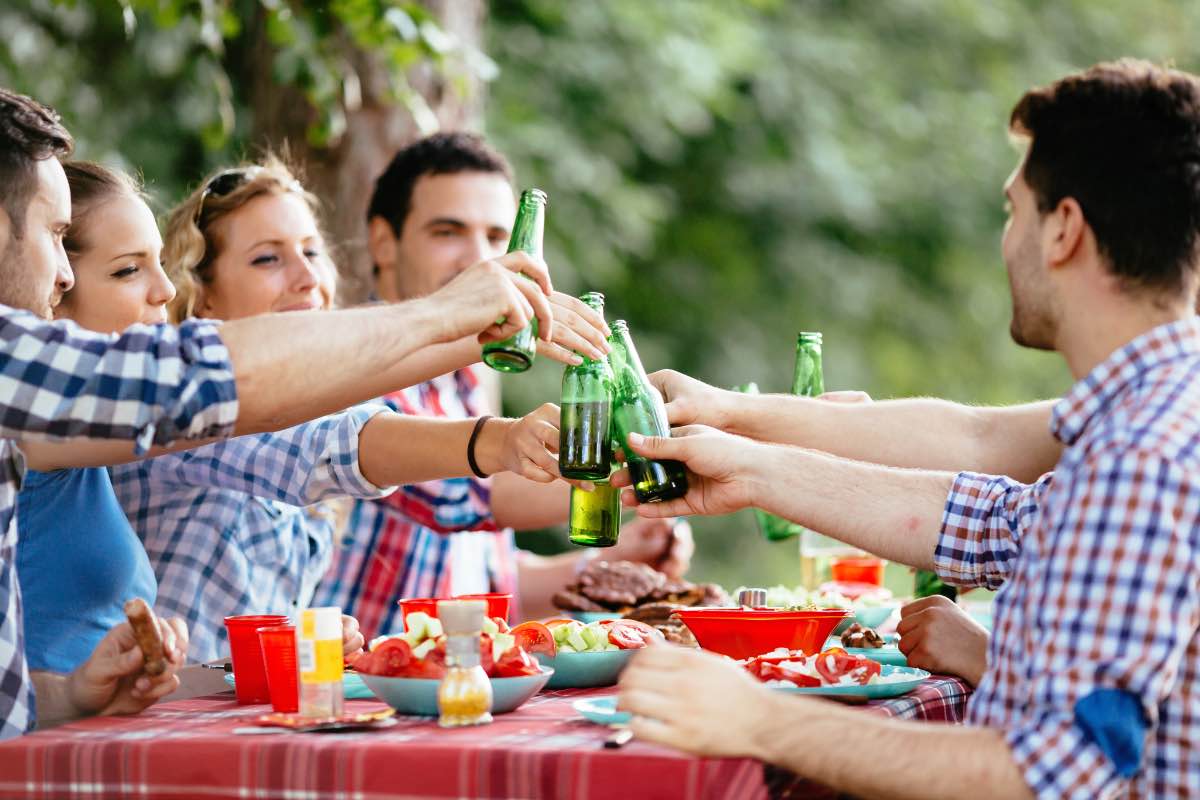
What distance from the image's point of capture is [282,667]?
7.35 ft

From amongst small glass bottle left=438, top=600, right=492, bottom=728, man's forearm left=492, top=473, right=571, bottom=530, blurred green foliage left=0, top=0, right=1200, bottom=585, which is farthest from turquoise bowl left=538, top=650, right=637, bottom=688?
blurred green foliage left=0, top=0, right=1200, bottom=585

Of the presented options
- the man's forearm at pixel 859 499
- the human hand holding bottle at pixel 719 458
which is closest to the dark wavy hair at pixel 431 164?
the human hand holding bottle at pixel 719 458

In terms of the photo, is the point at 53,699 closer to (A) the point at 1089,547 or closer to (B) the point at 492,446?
(B) the point at 492,446

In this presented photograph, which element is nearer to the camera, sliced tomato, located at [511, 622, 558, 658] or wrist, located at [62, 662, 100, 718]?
wrist, located at [62, 662, 100, 718]

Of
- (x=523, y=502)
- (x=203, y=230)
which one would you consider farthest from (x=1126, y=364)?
(x=203, y=230)

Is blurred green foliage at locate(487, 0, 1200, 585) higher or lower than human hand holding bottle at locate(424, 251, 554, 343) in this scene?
higher

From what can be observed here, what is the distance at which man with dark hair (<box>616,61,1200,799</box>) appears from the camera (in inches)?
68.2

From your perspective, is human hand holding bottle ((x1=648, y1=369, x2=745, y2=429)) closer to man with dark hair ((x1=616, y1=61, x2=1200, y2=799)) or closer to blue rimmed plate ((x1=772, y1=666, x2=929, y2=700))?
blue rimmed plate ((x1=772, y1=666, x2=929, y2=700))

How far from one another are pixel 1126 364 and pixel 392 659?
3.85 ft

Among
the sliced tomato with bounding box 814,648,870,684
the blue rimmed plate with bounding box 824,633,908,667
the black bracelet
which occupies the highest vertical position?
the black bracelet

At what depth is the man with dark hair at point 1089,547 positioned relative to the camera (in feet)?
5.69

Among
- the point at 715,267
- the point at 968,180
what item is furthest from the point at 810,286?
the point at 968,180

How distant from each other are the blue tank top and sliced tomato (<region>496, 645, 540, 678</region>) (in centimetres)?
93

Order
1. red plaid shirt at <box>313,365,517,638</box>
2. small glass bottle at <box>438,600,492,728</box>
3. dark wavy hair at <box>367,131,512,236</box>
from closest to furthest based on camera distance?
small glass bottle at <box>438,600,492,728</box> < red plaid shirt at <box>313,365,517,638</box> < dark wavy hair at <box>367,131,512,236</box>
